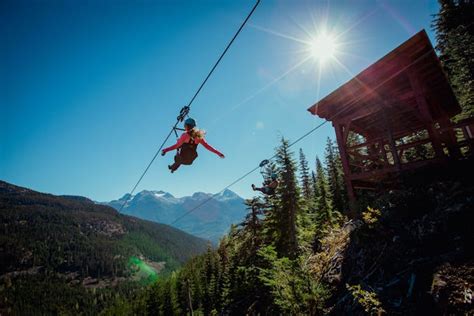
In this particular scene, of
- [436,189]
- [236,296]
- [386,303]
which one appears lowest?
[236,296]

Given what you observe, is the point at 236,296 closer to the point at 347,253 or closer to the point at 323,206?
the point at 323,206

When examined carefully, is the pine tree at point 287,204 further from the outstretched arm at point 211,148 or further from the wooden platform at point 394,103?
the outstretched arm at point 211,148

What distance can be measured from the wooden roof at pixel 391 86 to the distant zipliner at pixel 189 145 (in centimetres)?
562

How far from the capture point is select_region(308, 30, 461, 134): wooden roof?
8.20 metres

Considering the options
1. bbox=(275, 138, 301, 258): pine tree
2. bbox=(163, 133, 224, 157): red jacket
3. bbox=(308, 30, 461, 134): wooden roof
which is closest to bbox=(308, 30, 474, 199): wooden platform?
bbox=(308, 30, 461, 134): wooden roof

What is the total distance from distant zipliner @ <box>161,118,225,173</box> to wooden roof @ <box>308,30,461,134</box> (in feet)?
18.4

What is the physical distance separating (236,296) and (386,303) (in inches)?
915

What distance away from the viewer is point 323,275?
22.7ft

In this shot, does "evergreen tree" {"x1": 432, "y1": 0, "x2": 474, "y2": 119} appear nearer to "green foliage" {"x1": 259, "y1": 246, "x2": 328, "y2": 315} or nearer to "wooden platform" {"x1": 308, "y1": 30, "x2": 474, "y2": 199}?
"wooden platform" {"x1": 308, "y1": 30, "x2": 474, "y2": 199}

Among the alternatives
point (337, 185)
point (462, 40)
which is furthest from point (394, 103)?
point (337, 185)

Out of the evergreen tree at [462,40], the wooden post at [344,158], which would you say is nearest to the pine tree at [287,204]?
the wooden post at [344,158]

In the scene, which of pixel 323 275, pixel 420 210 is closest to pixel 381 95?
pixel 420 210

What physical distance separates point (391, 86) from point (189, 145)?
849 centimetres

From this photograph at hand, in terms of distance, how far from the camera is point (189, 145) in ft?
24.3
